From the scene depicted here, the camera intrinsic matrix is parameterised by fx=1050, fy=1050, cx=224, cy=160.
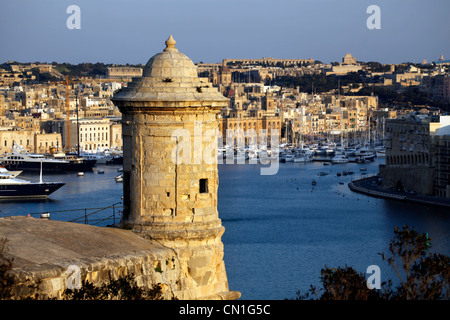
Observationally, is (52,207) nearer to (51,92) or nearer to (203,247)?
(203,247)

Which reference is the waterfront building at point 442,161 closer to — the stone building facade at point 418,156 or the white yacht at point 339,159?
the stone building facade at point 418,156

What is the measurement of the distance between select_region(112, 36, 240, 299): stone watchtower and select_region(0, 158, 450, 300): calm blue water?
34.4 feet

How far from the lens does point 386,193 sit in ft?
112

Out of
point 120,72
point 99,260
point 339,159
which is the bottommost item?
point 339,159

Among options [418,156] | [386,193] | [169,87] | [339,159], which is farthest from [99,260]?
[339,159]

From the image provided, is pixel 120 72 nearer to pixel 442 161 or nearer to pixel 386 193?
pixel 386 193

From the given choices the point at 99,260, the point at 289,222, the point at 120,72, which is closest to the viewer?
the point at 99,260

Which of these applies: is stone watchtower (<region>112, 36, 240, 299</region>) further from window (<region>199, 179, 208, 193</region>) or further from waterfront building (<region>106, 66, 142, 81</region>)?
waterfront building (<region>106, 66, 142, 81</region>)

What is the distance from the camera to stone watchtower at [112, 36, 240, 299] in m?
4.36

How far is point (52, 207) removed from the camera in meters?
30.4

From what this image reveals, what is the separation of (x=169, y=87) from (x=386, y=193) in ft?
99.6

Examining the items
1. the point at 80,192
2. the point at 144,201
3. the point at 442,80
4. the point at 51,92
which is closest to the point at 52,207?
the point at 80,192

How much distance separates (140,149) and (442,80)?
9120 centimetres

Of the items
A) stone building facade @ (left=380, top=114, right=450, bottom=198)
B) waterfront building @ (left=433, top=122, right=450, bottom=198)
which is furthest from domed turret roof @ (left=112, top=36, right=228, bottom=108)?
stone building facade @ (left=380, top=114, right=450, bottom=198)
